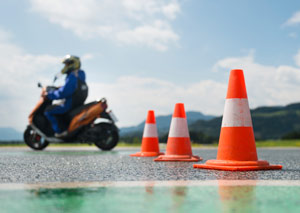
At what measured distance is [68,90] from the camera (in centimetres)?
1048

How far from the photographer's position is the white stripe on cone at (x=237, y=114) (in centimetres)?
565

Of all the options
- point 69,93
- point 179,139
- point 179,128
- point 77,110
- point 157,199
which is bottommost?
point 157,199

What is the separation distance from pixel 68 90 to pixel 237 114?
5.81 m

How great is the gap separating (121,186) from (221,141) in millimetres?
2369

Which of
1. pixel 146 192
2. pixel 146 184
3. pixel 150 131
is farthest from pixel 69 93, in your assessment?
pixel 146 192

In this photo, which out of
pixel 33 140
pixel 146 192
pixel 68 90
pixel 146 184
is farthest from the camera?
pixel 33 140

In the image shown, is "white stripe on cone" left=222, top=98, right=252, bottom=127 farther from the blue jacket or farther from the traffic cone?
the blue jacket

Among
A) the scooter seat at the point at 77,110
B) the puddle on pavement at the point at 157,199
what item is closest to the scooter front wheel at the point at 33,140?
the scooter seat at the point at 77,110

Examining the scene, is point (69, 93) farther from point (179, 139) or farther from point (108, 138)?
point (179, 139)

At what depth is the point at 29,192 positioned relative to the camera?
330cm

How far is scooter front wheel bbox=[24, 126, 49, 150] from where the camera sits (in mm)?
11242

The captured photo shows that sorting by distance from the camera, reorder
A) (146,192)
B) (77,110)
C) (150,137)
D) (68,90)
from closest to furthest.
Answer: (146,192) → (150,137) → (68,90) → (77,110)

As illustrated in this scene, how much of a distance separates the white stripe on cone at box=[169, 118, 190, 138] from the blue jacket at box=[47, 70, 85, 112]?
3.93m

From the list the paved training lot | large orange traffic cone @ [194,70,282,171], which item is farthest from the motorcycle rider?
the paved training lot
